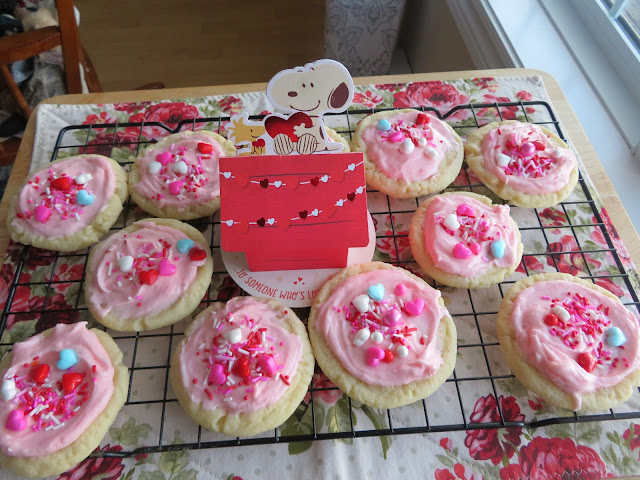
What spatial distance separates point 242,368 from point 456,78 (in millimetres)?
1561

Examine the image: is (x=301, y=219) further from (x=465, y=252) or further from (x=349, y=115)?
(x=349, y=115)

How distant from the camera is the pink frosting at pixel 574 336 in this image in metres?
1.37

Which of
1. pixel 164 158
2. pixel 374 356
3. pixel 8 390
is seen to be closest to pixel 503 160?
pixel 374 356

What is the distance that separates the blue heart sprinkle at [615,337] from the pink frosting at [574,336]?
1 centimetres

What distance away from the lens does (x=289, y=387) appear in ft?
4.46

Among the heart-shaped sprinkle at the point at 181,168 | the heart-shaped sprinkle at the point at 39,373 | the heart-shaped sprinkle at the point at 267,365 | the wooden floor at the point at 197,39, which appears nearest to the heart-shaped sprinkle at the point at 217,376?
the heart-shaped sprinkle at the point at 267,365

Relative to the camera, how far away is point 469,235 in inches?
62.5

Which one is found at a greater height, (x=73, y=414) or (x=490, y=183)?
(x=490, y=183)

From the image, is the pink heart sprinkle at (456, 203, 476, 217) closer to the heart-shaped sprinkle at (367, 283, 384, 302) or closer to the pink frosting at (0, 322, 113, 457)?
the heart-shaped sprinkle at (367, 283, 384, 302)

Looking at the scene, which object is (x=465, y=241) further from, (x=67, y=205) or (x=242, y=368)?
(x=67, y=205)

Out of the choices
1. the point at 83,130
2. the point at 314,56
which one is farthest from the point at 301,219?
the point at 314,56

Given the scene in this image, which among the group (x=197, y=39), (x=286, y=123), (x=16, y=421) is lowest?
(x=197, y=39)

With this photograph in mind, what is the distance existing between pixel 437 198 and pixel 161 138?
1.11 metres

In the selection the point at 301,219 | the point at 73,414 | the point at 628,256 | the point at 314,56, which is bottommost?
the point at 314,56
